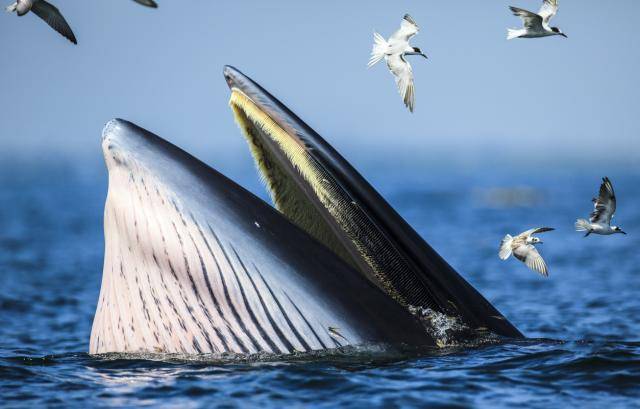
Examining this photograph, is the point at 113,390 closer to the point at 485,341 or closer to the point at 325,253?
the point at 325,253

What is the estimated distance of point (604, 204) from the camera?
10.7 m

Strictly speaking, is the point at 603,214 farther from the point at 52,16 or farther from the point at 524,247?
the point at 52,16

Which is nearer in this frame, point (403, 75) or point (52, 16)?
point (52, 16)

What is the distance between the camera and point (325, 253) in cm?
895

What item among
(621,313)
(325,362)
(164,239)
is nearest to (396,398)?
(325,362)

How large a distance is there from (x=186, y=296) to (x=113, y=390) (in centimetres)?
Answer: 89

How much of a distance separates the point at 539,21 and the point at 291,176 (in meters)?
3.29

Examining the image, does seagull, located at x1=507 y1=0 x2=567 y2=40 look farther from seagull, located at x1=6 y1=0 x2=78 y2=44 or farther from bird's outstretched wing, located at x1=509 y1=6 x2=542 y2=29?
seagull, located at x1=6 y1=0 x2=78 y2=44

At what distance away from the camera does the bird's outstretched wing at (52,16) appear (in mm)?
10461

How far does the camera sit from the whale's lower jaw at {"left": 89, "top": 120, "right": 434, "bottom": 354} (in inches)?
333

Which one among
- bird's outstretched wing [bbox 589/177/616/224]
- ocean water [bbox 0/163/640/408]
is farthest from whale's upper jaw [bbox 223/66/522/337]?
bird's outstretched wing [bbox 589/177/616/224]

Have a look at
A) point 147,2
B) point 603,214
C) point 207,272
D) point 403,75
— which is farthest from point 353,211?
point 603,214

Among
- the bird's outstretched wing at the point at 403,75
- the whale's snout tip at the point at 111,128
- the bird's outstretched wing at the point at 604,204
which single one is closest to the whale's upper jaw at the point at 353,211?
the whale's snout tip at the point at 111,128

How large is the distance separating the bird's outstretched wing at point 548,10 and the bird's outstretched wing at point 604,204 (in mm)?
1692
